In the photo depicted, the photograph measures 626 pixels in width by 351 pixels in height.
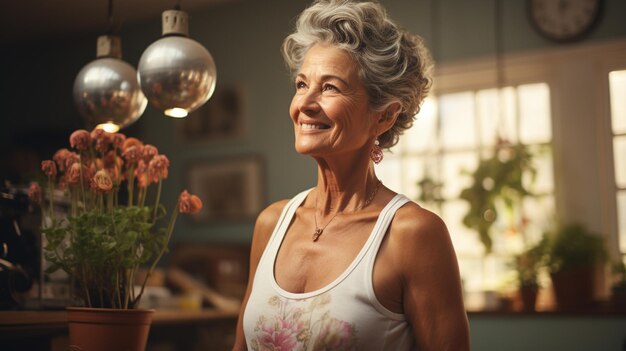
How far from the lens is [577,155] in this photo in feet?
13.0

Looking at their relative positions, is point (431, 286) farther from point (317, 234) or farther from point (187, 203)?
point (187, 203)

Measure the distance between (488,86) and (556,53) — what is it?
432mm

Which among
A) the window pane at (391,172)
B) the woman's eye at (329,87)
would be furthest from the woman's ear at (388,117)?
the window pane at (391,172)

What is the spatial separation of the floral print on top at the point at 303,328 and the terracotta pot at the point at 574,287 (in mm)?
2674

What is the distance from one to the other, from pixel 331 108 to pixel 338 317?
419 mm

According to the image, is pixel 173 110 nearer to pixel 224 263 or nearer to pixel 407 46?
pixel 407 46

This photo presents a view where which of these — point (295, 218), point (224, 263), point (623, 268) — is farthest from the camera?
point (224, 263)

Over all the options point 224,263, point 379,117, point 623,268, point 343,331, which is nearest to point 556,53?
point 623,268

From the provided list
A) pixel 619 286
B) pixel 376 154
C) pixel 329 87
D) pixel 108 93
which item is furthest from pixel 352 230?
pixel 619 286

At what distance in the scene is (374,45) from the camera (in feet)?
5.01

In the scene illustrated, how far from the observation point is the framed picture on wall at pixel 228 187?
503 centimetres

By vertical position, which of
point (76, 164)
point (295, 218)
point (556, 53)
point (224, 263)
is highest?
point (556, 53)

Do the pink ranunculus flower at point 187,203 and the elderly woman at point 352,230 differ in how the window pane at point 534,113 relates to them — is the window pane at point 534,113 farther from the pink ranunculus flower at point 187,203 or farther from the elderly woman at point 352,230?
the pink ranunculus flower at point 187,203

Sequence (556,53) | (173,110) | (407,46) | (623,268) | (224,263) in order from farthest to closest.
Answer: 1. (224,263)
2. (556,53)
3. (623,268)
4. (173,110)
5. (407,46)
